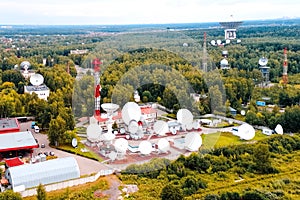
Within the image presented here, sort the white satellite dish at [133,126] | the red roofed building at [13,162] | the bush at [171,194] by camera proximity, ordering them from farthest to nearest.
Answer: the white satellite dish at [133,126]
the red roofed building at [13,162]
the bush at [171,194]

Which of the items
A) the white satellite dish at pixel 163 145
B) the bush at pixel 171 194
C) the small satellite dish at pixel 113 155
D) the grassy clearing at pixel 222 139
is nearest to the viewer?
the bush at pixel 171 194

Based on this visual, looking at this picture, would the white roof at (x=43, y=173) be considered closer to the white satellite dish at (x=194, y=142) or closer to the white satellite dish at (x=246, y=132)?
the white satellite dish at (x=194, y=142)

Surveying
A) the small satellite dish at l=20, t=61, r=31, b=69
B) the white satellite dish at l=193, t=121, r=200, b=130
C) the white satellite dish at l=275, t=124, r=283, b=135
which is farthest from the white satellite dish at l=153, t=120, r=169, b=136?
the small satellite dish at l=20, t=61, r=31, b=69

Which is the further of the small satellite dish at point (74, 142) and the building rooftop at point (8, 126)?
the building rooftop at point (8, 126)

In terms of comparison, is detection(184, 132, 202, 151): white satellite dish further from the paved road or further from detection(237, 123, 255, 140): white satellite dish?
the paved road

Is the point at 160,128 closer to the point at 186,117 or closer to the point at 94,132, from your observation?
the point at 186,117

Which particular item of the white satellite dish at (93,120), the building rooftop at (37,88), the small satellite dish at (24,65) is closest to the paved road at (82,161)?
the white satellite dish at (93,120)
